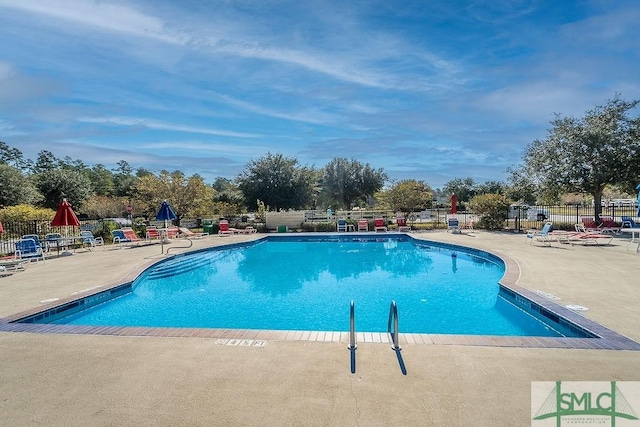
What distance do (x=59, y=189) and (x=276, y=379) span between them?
40.6 metres

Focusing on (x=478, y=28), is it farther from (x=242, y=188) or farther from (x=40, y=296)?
(x=242, y=188)

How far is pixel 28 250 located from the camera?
12.3 m

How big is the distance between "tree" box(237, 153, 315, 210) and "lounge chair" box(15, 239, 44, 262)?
16453 millimetres

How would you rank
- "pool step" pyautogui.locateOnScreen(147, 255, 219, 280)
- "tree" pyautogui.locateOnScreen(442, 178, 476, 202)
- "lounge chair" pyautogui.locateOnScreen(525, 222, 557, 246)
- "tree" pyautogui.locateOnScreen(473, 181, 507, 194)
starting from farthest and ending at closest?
"tree" pyautogui.locateOnScreen(442, 178, 476, 202) < "tree" pyautogui.locateOnScreen(473, 181, 507, 194) < "lounge chair" pyautogui.locateOnScreen(525, 222, 557, 246) < "pool step" pyautogui.locateOnScreen(147, 255, 219, 280)

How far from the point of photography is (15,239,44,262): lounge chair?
1190 cm

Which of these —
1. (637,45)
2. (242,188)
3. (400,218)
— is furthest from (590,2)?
(242,188)

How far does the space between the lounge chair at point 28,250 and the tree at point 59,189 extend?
26.9 metres

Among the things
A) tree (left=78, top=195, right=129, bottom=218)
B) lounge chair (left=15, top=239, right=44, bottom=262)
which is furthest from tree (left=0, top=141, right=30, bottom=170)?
lounge chair (left=15, top=239, right=44, bottom=262)

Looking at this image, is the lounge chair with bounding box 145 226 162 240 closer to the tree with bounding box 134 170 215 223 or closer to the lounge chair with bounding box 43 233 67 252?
the lounge chair with bounding box 43 233 67 252

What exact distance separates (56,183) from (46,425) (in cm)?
4048

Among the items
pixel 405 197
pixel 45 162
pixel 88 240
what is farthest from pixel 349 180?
pixel 45 162

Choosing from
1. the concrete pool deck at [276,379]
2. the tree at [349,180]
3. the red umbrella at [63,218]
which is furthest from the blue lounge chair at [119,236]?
the tree at [349,180]
